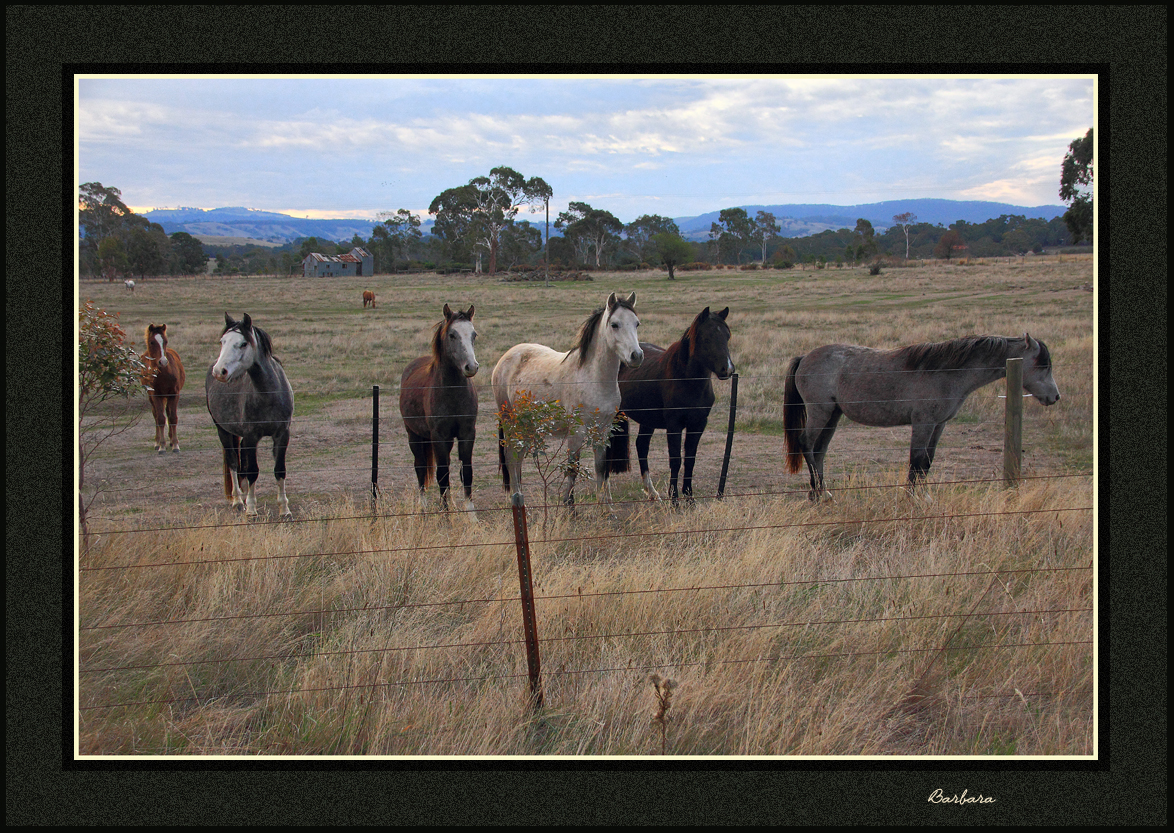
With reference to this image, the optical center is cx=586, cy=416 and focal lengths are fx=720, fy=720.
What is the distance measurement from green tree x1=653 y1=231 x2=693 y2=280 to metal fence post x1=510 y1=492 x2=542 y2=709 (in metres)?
48.3

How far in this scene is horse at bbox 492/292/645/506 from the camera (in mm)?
6328

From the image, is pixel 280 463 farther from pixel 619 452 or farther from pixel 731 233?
pixel 731 233

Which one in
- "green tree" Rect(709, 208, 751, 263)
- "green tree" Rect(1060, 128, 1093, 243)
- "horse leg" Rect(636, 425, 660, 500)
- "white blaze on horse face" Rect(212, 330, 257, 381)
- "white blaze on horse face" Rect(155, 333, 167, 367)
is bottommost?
"horse leg" Rect(636, 425, 660, 500)

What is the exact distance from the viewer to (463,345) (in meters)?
6.31

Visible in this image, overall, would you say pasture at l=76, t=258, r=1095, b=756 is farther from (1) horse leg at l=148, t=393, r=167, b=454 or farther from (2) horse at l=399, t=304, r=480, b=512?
(1) horse leg at l=148, t=393, r=167, b=454

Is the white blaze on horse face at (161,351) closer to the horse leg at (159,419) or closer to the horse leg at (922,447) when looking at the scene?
the horse leg at (159,419)

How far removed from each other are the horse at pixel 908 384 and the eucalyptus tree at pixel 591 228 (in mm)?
46808

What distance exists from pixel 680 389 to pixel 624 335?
3.62 feet

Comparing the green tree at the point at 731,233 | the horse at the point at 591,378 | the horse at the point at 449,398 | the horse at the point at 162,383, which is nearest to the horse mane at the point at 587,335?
the horse at the point at 591,378

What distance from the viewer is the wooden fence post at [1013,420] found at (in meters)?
6.32

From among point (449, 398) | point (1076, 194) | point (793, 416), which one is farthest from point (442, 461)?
point (1076, 194)

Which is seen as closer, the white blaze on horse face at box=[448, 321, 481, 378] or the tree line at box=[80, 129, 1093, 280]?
the white blaze on horse face at box=[448, 321, 481, 378]

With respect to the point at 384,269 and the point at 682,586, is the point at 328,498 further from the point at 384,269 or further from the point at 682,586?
the point at 384,269

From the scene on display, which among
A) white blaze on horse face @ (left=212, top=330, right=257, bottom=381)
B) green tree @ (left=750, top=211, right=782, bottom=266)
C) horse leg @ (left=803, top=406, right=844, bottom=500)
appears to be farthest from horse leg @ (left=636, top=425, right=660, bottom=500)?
green tree @ (left=750, top=211, right=782, bottom=266)
